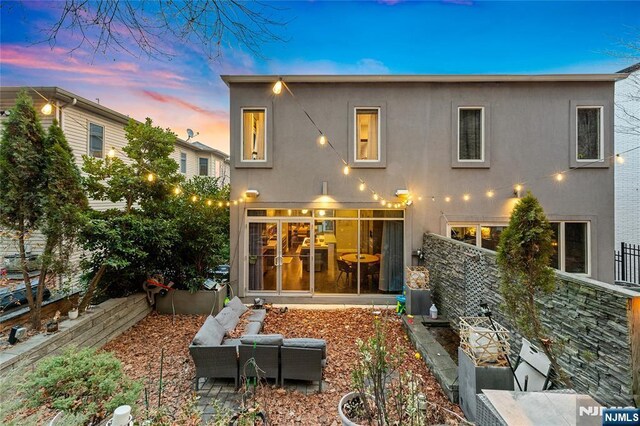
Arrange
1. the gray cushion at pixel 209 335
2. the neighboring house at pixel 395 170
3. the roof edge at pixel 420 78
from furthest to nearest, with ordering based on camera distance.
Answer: the neighboring house at pixel 395 170, the roof edge at pixel 420 78, the gray cushion at pixel 209 335

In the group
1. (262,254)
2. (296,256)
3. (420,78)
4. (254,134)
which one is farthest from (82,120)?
(420,78)

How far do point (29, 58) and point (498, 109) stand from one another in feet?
32.4

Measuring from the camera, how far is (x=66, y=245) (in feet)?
16.0

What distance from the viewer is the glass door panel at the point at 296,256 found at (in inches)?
324

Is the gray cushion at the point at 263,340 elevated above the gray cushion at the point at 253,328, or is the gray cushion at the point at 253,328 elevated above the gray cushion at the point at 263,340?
the gray cushion at the point at 263,340

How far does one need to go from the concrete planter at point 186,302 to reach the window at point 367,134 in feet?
18.3

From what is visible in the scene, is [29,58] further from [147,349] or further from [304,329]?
[304,329]

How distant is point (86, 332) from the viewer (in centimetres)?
511

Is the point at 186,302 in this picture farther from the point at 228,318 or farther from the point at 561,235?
the point at 561,235

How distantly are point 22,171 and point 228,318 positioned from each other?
13.9ft

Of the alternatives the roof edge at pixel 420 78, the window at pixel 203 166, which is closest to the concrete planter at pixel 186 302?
the roof edge at pixel 420 78

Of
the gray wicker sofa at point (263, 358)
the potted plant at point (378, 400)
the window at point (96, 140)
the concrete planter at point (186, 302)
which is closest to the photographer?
the potted plant at point (378, 400)

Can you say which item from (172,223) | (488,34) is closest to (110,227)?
(172,223)

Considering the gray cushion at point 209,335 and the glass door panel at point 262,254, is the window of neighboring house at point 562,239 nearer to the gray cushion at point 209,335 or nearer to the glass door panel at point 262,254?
the glass door panel at point 262,254
